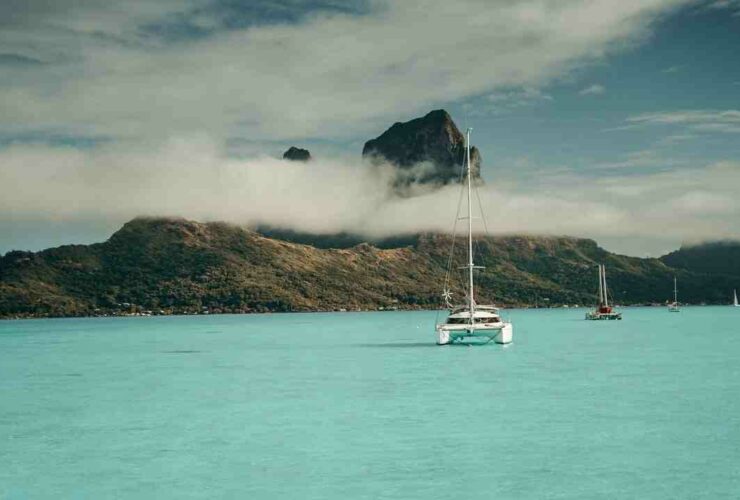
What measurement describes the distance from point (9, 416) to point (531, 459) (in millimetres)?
39342

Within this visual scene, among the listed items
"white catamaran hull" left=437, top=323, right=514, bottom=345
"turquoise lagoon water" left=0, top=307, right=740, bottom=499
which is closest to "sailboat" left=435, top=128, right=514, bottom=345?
"white catamaran hull" left=437, top=323, right=514, bottom=345

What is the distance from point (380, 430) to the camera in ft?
162

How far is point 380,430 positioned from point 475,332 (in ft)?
220

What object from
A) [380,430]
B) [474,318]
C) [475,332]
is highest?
[474,318]

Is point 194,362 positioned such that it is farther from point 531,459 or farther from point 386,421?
point 531,459

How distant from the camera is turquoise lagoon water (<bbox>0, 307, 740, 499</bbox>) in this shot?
3578 centimetres

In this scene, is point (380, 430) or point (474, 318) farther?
point (474, 318)

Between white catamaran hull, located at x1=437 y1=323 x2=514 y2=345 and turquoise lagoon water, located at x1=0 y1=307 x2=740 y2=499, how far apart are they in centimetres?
1483

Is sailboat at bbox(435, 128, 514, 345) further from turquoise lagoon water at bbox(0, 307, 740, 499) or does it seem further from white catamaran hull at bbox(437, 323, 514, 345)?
turquoise lagoon water at bbox(0, 307, 740, 499)

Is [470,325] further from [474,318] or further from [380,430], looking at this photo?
[380,430]

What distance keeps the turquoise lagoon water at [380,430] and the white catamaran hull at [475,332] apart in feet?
48.7

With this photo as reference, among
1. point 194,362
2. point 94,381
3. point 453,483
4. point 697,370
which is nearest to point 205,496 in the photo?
point 453,483

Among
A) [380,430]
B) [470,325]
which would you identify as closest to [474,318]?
[470,325]

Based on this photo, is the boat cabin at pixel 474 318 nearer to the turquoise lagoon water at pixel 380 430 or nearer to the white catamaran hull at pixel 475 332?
the white catamaran hull at pixel 475 332
